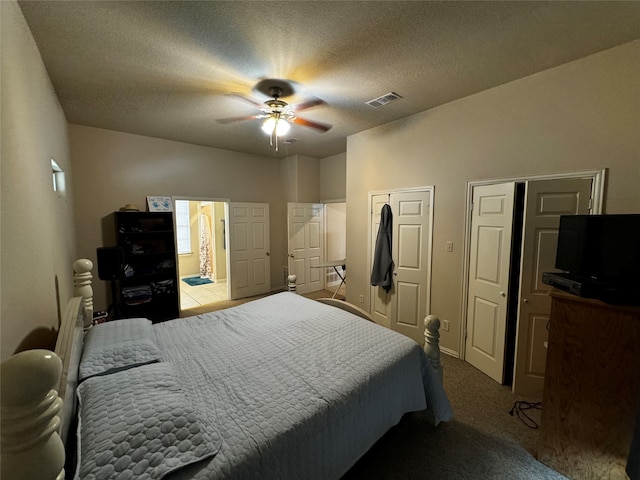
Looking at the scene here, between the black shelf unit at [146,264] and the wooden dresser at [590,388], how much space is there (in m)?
4.55

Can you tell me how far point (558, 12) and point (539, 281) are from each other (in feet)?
6.30

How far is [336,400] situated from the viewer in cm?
133

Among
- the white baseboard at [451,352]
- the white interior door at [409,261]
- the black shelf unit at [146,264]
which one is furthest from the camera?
the black shelf unit at [146,264]

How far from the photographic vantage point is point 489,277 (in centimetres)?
260

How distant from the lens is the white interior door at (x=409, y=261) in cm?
319

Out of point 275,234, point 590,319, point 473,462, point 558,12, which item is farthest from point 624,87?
point 275,234

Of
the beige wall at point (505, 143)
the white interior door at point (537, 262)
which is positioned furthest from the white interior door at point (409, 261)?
the white interior door at point (537, 262)

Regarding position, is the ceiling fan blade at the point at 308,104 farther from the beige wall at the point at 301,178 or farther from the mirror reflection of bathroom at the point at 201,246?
the mirror reflection of bathroom at the point at 201,246

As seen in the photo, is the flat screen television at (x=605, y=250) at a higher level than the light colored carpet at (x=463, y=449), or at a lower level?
higher

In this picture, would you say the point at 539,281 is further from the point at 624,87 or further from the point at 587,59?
the point at 587,59

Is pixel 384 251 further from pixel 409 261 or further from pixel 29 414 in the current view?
pixel 29 414

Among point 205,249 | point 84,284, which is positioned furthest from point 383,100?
point 205,249

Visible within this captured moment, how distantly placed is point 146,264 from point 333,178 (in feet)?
12.0

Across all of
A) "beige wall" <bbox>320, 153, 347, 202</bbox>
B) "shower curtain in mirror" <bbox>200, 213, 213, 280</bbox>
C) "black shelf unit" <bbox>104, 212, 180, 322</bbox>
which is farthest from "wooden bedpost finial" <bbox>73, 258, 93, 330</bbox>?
"shower curtain in mirror" <bbox>200, 213, 213, 280</bbox>
